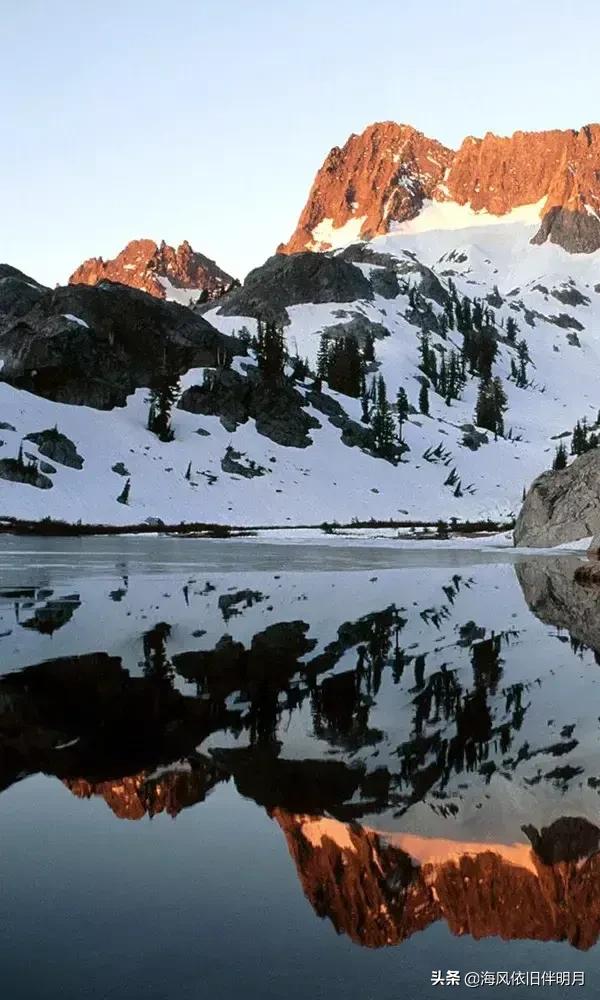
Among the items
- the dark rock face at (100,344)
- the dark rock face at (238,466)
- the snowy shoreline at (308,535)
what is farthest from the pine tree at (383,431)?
the snowy shoreline at (308,535)

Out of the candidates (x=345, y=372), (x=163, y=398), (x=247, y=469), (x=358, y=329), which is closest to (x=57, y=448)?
(x=163, y=398)

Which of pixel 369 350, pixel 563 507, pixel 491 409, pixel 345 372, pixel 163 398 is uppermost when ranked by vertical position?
pixel 369 350

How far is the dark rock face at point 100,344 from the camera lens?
343 ft

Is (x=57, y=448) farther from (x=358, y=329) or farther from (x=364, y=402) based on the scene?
(x=358, y=329)

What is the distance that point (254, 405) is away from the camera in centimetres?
11531

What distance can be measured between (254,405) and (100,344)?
1999 cm

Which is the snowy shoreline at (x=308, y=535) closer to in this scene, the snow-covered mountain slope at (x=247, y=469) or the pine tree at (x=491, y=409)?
the snow-covered mountain slope at (x=247, y=469)

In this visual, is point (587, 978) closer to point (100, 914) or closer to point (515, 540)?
point (100, 914)

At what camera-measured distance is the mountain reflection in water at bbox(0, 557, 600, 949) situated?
603 centimetres

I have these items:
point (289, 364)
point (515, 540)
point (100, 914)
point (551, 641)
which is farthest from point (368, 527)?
point (100, 914)

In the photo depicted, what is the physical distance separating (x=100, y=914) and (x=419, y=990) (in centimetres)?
194

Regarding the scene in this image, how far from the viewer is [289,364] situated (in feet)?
486

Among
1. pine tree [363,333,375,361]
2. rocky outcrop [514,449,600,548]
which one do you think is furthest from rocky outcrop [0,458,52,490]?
pine tree [363,333,375,361]

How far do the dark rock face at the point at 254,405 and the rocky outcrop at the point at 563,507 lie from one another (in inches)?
2180
